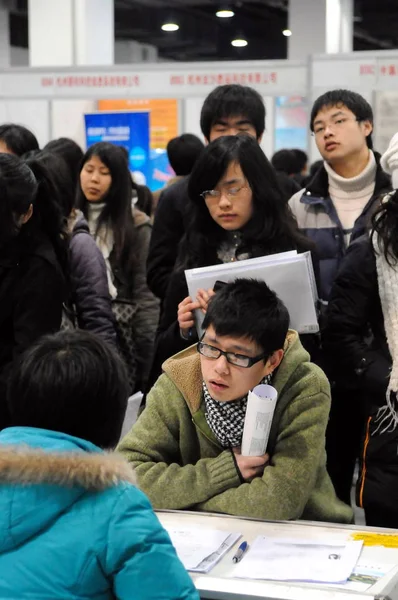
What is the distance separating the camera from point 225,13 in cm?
1656

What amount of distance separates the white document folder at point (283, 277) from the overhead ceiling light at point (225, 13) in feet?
47.2

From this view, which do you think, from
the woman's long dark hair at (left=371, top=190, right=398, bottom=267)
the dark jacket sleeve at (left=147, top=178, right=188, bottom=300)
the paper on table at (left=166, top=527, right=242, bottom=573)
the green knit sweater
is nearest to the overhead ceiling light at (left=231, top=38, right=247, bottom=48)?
the dark jacket sleeve at (left=147, top=178, right=188, bottom=300)

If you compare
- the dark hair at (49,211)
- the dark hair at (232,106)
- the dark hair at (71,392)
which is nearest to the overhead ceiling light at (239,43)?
the dark hair at (232,106)

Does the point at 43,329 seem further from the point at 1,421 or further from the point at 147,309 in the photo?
the point at 147,309

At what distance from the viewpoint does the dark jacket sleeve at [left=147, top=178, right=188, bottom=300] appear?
326cm

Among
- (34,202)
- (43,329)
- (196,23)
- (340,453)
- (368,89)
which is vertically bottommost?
(340,453)

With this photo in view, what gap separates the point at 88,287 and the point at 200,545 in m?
1.38

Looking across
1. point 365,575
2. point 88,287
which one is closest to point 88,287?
point 88,287

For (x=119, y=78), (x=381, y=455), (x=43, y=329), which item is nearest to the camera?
(x=381, y=455)

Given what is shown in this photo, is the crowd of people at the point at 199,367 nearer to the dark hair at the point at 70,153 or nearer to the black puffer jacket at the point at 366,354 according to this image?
the black puffer jacket at the point at 366,354

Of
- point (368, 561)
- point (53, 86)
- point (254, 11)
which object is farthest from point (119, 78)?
point (254, 11)

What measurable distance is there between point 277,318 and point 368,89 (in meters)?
5.68

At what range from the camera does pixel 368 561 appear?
197 cm

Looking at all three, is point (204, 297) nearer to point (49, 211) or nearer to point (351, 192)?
point (49, 211)
